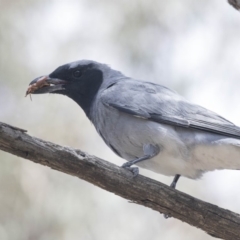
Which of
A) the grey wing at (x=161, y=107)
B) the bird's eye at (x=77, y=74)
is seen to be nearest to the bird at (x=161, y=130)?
the grey wing at (x=161, y=107)

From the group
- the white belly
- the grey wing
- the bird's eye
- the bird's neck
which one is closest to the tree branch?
the white belly

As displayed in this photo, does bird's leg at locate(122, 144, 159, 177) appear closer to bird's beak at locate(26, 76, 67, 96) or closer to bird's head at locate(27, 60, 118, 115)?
bird's head at locate(27, 60, 118, 115)

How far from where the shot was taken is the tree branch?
363cm

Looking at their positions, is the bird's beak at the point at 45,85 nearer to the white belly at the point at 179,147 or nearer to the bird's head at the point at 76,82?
the bird's head at the point at 76,82

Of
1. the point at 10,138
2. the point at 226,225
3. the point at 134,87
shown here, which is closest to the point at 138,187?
the point at 226,225

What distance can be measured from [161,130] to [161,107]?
11.6 inches

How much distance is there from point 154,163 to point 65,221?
5.54 ft

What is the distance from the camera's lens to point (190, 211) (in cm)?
403

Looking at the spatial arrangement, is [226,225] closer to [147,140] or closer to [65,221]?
[147,140]

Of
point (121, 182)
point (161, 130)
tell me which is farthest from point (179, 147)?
point (121, 182)

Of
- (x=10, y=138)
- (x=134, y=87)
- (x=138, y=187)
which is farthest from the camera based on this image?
(x=134, y=87)

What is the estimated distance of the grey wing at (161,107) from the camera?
4.61 m

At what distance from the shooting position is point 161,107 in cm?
478

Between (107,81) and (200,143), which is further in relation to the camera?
(107,81)
